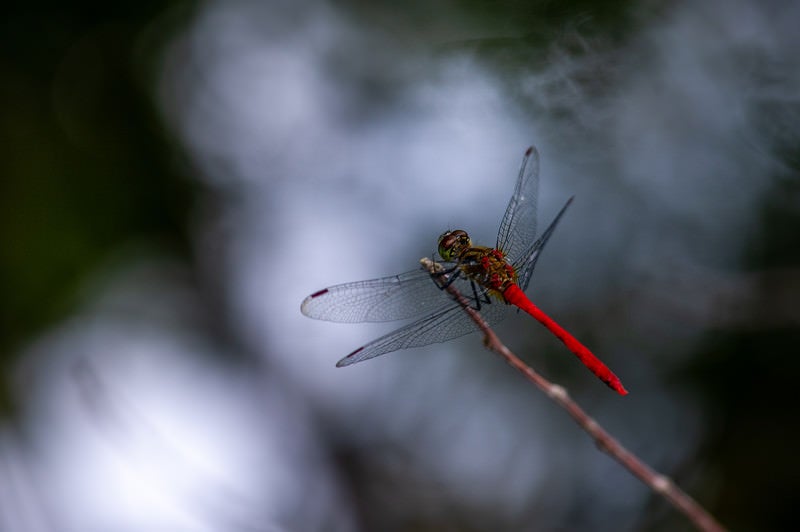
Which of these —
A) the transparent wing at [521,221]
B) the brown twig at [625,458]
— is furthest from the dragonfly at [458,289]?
the brown twig at [625,458]

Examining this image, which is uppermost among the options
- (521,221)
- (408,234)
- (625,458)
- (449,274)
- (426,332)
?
(408,234)

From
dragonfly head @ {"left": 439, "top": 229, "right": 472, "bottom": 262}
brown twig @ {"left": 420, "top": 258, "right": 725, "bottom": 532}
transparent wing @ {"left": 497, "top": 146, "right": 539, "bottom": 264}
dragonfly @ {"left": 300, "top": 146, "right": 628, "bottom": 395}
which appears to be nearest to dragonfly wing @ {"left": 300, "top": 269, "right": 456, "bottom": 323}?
dragonfly @ {"left": 300, "top": 146, "right": 628, "bottom": 395}

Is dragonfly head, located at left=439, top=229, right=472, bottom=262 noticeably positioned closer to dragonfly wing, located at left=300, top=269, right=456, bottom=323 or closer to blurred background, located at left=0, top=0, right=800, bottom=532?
dragonfly wing, located at left=300, top=269, right=456, bottom=323

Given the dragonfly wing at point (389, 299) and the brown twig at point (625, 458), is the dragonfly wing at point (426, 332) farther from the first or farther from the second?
the brown twig at point (625, 458)

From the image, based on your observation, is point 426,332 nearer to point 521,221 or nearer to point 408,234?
point 521,221

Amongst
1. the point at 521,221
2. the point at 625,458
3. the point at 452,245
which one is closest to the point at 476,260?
the point at 452,245

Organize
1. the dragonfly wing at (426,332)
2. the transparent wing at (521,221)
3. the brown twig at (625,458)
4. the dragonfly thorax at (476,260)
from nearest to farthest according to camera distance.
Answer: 1. the brown twig at (625,458)
2. the dragonfly wing at (426,332)
3. the dragonfly thorax at (476,260)
4. the transparent wing at (521,221)
